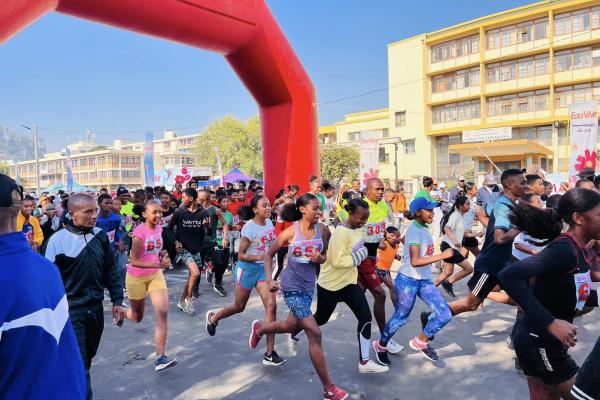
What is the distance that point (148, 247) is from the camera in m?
4.98

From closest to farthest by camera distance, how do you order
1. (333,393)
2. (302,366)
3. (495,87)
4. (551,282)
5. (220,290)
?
(551,282) → (333,393) → (302,366) → (220,290) → (495,87)

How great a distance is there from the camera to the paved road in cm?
400

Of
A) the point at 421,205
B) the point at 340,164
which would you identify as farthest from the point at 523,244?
the point at 340,164

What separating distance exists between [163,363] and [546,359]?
3.41m

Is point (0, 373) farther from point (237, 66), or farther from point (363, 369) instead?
point (237, 66)

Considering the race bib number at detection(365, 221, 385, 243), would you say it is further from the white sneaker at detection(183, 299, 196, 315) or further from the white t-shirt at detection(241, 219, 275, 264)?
the white sneaker at detection(183, 299, 196, 315)

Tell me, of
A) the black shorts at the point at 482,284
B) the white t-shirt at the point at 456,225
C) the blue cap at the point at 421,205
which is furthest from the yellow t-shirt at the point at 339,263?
the white t-shirt at the point at 456,225

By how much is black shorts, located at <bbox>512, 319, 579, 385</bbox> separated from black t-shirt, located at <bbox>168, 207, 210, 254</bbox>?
5.02 meters

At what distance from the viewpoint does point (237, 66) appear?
34.0 feet

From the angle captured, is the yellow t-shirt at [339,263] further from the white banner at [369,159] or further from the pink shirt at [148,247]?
the white banner at [369,159]

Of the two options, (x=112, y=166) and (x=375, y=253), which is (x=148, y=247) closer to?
(x=375, y=253)

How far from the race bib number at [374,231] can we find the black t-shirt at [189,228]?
2.54 meters

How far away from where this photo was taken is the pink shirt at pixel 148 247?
15.9 feet

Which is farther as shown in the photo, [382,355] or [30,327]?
[382,355]
